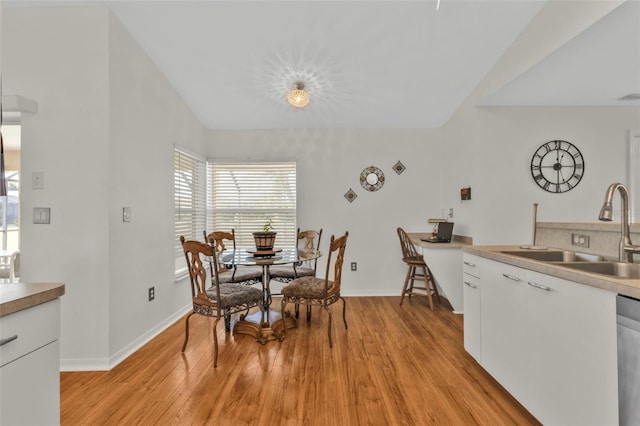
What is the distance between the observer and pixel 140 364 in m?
2.37

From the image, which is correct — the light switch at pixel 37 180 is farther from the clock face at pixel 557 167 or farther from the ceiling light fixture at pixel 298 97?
the clock face at pixel 557 167

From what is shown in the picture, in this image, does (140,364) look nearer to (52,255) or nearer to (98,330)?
(98,330)

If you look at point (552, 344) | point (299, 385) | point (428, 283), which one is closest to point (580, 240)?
point (552, 344)

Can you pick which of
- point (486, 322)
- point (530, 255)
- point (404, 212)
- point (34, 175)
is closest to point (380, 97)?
point (404, 212)

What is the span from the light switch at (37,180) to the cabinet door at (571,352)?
338cm

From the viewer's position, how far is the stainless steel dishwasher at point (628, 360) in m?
1.11

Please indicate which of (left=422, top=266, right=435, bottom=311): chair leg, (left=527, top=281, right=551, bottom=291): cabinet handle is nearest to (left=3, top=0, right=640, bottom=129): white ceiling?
(left=527, top=281, right=551, bottom=291): cabinet handle

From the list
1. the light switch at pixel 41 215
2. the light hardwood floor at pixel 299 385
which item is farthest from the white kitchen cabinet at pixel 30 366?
the light switch at pixel 41 215

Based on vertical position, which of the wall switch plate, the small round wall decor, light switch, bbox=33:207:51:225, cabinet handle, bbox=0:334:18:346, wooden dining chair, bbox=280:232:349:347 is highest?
the small round wall decor

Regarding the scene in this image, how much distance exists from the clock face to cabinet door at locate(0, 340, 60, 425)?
435cm

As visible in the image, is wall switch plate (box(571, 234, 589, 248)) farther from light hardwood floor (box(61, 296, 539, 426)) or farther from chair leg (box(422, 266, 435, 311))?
chair leg (box(422, 266, 435, 311))

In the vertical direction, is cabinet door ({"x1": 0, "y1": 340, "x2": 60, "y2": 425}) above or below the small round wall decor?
below

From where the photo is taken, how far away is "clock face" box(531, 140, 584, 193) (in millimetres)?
3520

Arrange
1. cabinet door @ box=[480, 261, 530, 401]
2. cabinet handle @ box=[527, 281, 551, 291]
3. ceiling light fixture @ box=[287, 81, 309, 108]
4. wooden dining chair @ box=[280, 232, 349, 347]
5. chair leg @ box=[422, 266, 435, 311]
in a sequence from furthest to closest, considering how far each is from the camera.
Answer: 1. chair leg @ box=[422, 266, 435, 311]
2. ceiling light fixture @ box=[287, 81, 309, 108]
3. wooden dining chair @ box=[280, 232, 349, 347]
4. cabinet door @ box=[480, 261, 530, 401]
5. cabinet handle @ box=[527, 281, 551, 291]
